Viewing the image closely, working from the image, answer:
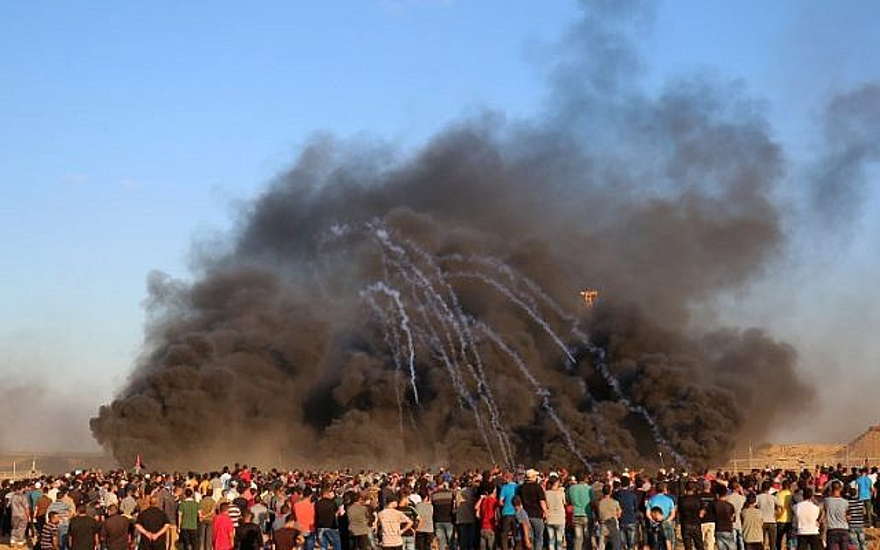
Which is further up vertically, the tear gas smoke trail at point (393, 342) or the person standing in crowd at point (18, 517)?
the tear gas smoke trail at point (393, 342)

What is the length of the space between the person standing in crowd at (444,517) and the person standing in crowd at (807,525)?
7.67 metres

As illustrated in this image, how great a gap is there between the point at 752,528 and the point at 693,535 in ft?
4.69

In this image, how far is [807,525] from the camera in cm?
2398

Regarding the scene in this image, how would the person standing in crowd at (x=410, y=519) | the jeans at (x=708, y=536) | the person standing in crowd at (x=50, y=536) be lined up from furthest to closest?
the jeans at (x=708, y=536), the person standing in crowd at (x=410, y=519), the person standing in crowd at (x=50, y=536)

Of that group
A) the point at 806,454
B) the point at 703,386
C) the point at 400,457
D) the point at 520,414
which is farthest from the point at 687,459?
the point at 806,454

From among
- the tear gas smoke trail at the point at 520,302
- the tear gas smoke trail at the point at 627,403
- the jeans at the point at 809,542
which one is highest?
the tear gas smoke trail at the point at 520,302

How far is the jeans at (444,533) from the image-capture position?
27.4m

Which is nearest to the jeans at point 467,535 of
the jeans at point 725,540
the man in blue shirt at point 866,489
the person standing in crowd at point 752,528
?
the jeans at point 725,540

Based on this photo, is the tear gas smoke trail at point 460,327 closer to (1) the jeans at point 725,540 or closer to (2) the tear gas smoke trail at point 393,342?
(2) the tear gas smoke trail at point 393,342

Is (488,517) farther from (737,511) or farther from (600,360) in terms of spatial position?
(600,360)

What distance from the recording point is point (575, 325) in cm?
9150

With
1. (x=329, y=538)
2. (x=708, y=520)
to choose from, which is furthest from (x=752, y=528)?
(x=329, y=538)

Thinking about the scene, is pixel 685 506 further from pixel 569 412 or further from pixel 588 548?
pixel 569 412

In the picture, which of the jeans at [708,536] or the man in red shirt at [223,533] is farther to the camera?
the jeans at [708,536]
